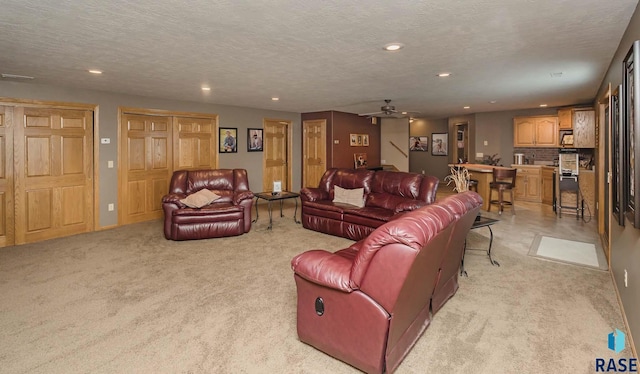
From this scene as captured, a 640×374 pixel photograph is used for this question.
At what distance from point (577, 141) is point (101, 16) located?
25.9ft

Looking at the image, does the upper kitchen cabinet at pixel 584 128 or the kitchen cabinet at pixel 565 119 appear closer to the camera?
the upper kitchen cabinet at pixel 584 128

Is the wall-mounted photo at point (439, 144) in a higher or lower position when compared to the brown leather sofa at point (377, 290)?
higher

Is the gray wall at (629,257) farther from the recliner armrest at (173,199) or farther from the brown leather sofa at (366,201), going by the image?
the recliner armrest at (173,199)

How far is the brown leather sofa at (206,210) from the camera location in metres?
4.87

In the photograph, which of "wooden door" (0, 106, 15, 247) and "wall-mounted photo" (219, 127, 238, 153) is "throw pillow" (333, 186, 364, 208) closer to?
"wall-mounted photo" (219, 127, 238, 153)

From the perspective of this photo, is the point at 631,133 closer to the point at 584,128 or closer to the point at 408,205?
the point at 408,205

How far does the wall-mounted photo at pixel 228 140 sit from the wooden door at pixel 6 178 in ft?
11.1

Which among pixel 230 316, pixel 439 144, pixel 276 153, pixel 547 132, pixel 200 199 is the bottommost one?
pixel 230 316

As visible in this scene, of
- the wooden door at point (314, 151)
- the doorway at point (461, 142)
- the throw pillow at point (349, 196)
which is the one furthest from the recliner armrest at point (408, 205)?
the doorway at point (461, 142)

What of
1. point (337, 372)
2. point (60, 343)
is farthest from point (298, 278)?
point (60, 343)

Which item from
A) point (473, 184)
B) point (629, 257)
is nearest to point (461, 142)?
point (473, 184)

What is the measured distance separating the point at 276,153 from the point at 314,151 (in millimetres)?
992

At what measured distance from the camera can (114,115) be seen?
565 centimetres

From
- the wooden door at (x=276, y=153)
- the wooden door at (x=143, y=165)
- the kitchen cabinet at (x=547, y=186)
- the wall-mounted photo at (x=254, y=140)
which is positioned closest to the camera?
the wooden door at (x=143, y=165)
